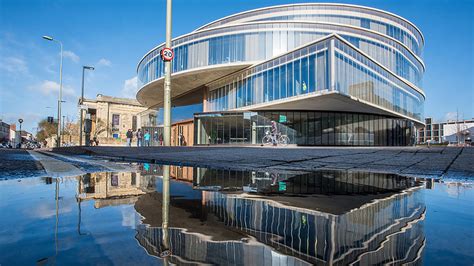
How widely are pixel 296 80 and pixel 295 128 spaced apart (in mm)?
8160

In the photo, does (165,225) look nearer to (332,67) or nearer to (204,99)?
(332,67)

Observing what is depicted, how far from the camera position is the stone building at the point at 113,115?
64125 mm

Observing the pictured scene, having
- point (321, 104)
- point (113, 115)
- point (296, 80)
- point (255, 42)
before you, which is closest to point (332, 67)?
point (296, 80)

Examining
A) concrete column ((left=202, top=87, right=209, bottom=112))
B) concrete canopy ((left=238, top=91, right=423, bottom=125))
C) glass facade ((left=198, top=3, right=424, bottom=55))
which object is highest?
glass facade ((left=198, top=3, right=424, bottom=55))

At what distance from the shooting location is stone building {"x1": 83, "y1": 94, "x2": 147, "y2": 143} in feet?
210

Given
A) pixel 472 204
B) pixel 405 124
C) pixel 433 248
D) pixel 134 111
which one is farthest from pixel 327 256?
pixel 134 111

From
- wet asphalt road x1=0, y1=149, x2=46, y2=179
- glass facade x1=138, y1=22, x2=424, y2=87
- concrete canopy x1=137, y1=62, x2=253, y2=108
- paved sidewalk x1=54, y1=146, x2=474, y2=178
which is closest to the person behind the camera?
wet asphalt road x1=0, y1=149, x2=46, y2=179

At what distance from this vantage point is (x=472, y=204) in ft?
7.84

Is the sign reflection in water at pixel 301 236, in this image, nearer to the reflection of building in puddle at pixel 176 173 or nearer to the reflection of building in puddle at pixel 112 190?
the reflection of building in puddle at pixel 112 190

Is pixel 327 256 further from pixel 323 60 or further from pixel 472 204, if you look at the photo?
pixel 323 60

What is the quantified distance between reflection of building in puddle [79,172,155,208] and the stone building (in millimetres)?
64746

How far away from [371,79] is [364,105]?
3.39m

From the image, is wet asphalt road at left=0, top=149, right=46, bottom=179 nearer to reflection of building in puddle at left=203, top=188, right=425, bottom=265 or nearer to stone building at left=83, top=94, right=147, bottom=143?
reflection of building in puddle at left=203, top=188, right=425, bottom=265

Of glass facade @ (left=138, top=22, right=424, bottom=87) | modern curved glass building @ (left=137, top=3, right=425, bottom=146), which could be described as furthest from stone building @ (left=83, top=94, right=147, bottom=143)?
glass facade @ (left=138, top=22, right=424, bottom=87)
